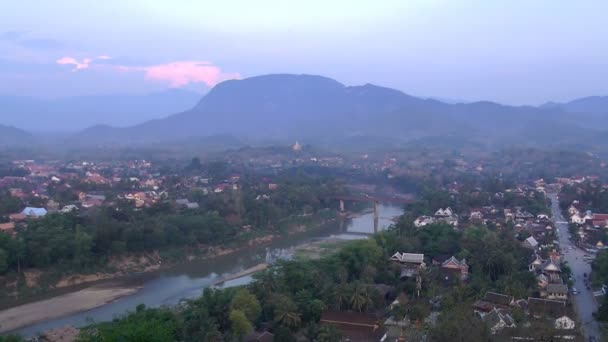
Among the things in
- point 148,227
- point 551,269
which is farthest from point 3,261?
point 551,269

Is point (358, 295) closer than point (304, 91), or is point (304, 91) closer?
point (358, 295)

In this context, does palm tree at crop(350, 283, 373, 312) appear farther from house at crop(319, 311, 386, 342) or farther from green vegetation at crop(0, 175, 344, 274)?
green vegetation at crop(0, 175, 344, 274)

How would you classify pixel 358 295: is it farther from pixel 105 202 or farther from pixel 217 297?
pixel 105 202

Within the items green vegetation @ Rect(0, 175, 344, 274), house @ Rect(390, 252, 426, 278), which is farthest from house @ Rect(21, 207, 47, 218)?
house @ Rect(390, 252, 426, 278)

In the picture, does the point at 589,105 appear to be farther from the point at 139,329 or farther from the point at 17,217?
the point at 139,329

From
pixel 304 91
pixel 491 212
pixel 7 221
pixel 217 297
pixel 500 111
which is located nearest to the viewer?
pixel 217 297

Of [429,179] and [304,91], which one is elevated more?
[304,91]

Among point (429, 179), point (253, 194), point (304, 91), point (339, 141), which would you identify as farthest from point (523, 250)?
point (304, 91)

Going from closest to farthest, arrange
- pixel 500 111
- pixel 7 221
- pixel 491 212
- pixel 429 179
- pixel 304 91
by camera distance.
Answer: pixel 7 221 < pixel 491 212 < pixel 429 179 < pixel 500 111 < pixel 304 91
